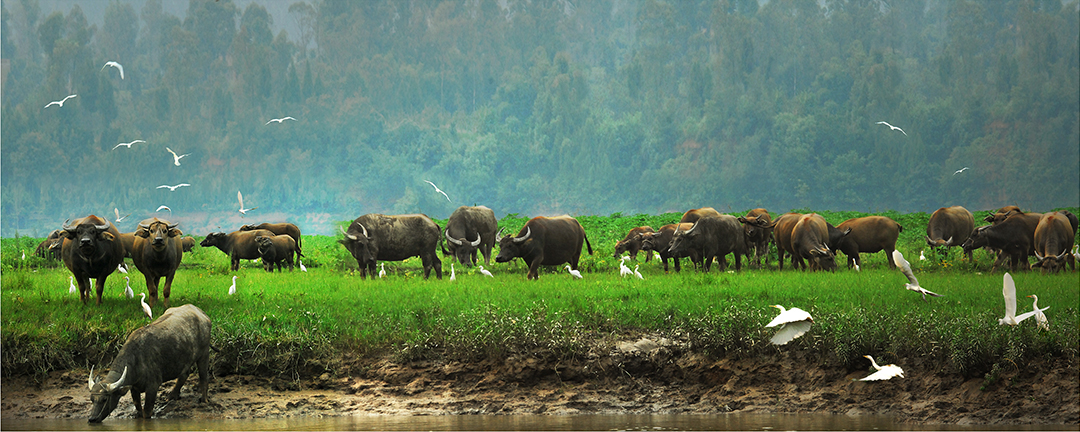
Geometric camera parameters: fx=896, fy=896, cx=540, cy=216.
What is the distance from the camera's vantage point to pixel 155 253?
544 inches

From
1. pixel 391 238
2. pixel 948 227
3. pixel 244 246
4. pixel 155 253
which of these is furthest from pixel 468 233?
pixel 948 227

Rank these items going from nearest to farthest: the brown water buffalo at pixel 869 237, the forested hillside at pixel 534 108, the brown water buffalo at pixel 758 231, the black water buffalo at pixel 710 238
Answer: the black water buffalo at pixel 710 238, the brown water buffalo at pixel 869 237, the brown water buffalo at pixel 758 231, the forested hillside at pixel 534 108

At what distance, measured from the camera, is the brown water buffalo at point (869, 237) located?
21109 millimetres

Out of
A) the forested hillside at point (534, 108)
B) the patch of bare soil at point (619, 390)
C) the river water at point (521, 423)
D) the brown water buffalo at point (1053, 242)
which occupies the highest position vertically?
the forested hillside at point (534, 108)

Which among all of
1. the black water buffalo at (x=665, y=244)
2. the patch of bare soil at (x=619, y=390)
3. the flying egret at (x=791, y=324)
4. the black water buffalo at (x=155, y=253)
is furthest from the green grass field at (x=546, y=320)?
the black water buffalo at (x=665, y=244)

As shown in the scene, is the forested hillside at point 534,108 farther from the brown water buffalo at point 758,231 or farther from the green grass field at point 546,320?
the green grass field at point 546,320

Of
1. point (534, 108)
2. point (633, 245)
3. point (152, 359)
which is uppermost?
point (534, 108)

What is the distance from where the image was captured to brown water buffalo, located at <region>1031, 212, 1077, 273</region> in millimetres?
18828

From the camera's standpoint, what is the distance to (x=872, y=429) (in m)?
10.4

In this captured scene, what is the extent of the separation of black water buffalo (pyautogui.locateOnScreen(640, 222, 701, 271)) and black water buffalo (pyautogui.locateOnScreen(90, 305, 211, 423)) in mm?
11626

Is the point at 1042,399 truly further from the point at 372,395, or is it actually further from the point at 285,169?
the point at 285,169

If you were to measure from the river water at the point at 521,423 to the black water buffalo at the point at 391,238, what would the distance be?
8.15 m

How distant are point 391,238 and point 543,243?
11.0 feet

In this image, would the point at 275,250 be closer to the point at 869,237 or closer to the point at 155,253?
the point at 155,253
